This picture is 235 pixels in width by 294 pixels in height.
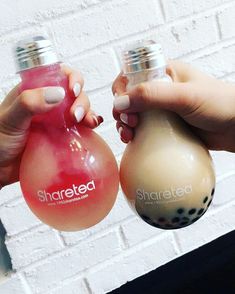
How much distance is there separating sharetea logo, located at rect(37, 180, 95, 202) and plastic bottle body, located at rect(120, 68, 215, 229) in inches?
1.6

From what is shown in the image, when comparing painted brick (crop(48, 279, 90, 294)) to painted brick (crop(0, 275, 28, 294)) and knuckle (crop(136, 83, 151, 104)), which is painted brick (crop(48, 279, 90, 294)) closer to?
painted brick (crop(0, 275, 28, 294))

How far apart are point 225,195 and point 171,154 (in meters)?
0.51

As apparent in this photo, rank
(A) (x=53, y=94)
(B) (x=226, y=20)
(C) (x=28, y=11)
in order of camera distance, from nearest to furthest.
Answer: (A) (x=53, y=94), (C) (x=28, y=11), (B) (x=226, y=20)

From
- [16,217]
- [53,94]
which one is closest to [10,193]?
[16,217]

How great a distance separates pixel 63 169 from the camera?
470 mm

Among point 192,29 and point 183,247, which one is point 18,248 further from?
point 192,29

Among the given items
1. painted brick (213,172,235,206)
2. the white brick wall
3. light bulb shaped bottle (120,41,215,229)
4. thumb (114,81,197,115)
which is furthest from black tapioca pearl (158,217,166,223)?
painted brick (213,172,235,206)

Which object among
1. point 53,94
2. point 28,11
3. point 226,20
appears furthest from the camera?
point 226,20

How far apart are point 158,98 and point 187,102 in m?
0.04

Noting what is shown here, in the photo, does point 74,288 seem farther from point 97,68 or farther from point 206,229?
point 97,68

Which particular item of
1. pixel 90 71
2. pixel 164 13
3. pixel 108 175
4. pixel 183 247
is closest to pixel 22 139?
pixel 108 175

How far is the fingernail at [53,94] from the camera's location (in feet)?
1.50

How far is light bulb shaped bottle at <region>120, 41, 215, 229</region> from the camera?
464mm

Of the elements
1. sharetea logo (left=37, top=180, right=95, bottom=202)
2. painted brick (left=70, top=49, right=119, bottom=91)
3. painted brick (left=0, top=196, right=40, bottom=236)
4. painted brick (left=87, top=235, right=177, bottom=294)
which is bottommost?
painted brick (left=87, top=235, right=177, bottom=294)
